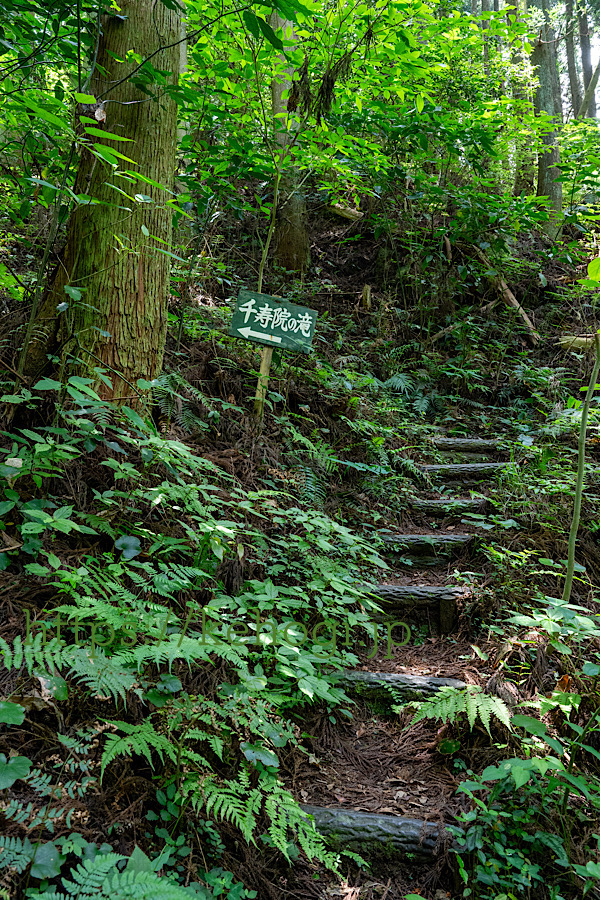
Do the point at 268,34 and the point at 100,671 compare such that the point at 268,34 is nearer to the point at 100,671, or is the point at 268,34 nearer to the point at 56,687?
the point at 100,671

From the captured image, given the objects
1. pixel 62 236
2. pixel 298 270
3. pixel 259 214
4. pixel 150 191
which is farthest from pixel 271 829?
pixel 259 214

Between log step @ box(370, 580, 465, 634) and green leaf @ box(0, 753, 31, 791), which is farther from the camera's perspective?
log step @ box(370, 580, 465, 634)

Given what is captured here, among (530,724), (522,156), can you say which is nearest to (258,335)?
(530,724)

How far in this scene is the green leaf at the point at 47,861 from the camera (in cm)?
144

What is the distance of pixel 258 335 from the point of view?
13.3ft

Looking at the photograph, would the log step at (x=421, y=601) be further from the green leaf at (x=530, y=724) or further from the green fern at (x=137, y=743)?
the green fern at (x=137, y=743)

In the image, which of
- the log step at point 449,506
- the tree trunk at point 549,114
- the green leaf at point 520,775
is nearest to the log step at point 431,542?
the log step at point 449,506

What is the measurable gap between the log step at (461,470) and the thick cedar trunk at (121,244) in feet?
9.99

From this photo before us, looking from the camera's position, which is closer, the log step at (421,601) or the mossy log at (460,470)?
the log step at (421,601)

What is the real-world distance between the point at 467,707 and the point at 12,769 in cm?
182

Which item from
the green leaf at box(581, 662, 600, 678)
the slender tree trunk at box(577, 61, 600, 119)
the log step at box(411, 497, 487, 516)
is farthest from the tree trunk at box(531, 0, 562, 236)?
the green leaf at box(581, 662, 600, 678)

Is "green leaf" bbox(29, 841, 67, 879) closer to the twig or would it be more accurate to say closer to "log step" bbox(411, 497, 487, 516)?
"log step" bbox(411, 497, 487, 516)

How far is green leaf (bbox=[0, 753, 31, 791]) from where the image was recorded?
150 cm

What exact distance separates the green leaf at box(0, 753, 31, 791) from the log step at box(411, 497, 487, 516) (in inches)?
148
